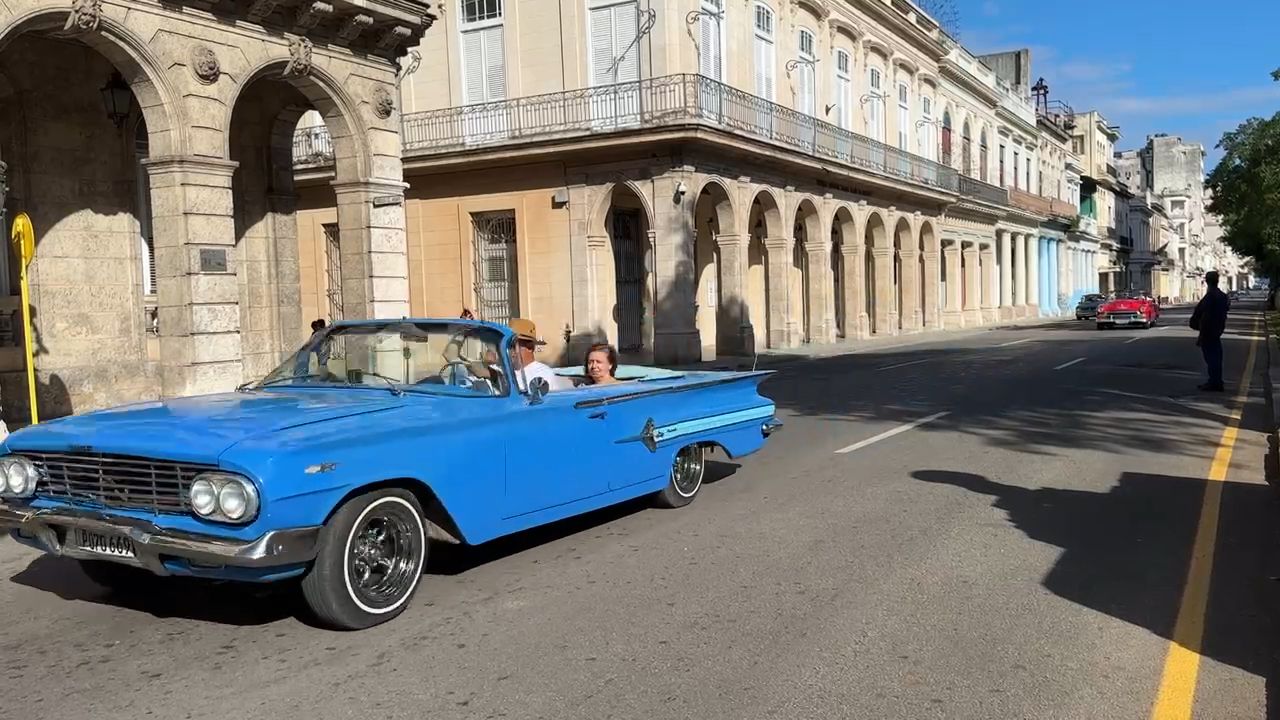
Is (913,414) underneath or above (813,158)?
underneath

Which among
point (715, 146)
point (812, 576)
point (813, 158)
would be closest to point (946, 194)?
point (813, 158)

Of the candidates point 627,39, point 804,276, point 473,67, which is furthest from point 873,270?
point 473,67

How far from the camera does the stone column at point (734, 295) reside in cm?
2528

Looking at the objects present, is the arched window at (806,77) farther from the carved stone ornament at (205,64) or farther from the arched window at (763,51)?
the carved stone ornament at (205,64)

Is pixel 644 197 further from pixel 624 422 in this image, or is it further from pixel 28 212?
pixel 624 422

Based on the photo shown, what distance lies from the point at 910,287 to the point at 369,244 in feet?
93.9

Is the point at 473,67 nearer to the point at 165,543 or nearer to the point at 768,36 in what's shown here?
the point at 768,36

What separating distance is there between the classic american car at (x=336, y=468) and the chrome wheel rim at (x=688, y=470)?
→ 0.97 m

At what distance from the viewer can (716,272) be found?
29453 mm

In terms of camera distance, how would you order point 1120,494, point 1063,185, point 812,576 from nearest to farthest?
point 812,576
point 1120,494
point 1063,185

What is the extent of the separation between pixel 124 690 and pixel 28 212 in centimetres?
1019

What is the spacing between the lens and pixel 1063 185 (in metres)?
66.6

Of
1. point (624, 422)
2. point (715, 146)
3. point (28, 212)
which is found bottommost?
point (624, 422)

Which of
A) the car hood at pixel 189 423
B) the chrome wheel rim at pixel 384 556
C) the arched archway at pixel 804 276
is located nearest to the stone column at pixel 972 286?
the arched archway at pixel 804 276
